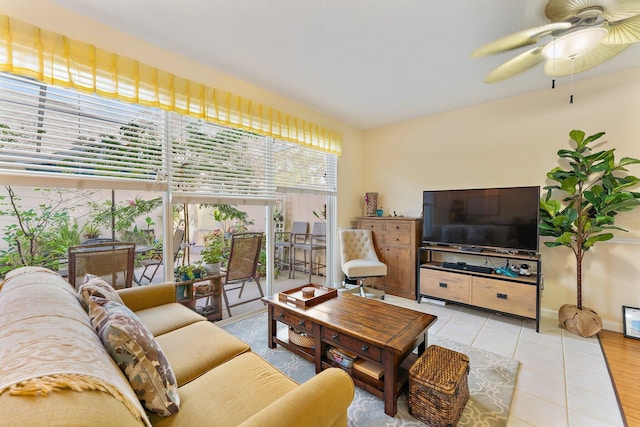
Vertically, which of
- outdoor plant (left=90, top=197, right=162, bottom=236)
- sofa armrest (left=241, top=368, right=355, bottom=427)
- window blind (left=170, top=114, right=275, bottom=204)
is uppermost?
window blind (left=170, top=114, right=275, bottom=204)

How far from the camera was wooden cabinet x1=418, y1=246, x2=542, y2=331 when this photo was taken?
2723mm

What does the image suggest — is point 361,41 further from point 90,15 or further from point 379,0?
point 90,15

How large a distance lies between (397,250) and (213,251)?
2.48m

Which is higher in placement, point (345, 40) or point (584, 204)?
point (345, 40)

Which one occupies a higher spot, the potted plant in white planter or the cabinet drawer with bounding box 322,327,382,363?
the potted plant in white planter

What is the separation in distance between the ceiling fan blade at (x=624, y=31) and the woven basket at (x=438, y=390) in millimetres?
2222

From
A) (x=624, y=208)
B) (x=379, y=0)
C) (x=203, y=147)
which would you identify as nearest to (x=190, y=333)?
(x=203, y=147)

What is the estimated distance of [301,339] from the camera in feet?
7.14

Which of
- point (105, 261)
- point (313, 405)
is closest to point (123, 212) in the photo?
point (105, 261)

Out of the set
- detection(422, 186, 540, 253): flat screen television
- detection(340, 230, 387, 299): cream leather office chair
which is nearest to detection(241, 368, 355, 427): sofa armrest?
detection(340, 230, 387, 299): cream leather office chair

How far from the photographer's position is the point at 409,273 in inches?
145

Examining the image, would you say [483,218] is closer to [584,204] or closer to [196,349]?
[584,204]

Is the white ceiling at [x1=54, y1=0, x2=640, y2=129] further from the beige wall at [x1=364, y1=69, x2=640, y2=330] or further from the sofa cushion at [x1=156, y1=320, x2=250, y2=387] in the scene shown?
the sofa cushion at [x1=156, y1=320, x2=250, y2=387]

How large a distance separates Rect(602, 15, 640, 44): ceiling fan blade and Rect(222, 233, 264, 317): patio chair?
10.4ft
